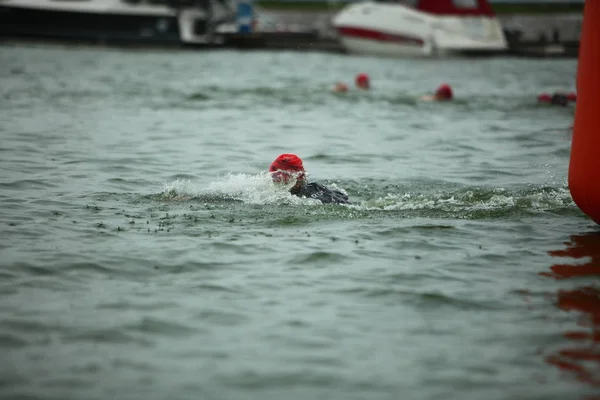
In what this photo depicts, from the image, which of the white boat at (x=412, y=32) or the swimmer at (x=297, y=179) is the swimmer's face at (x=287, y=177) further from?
the white boat at (x=412, y=32)

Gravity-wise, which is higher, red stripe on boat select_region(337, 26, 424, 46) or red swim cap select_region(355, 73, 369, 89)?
red stripe on boat select_region(337, 26, 424, 46)

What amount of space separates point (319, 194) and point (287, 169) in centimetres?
49

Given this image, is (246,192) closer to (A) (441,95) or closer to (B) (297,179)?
(B) (297,179)

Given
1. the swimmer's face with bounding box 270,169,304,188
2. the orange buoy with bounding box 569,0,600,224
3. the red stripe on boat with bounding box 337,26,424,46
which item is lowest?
the swimmer's face with bounding box 270,169,304,188

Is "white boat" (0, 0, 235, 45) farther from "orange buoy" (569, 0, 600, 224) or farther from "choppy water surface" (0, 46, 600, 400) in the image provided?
"orange buoy" (569, 0, 600, 224)

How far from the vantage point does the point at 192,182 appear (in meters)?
12.6

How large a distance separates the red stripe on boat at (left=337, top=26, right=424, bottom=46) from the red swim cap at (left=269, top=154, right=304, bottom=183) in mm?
41204

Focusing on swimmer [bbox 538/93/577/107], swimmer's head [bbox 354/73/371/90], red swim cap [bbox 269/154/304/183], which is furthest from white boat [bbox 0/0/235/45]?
red swim cap [bbox 269/154/304/183]

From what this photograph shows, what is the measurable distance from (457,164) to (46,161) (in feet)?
21.6

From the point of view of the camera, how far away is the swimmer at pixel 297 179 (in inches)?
423

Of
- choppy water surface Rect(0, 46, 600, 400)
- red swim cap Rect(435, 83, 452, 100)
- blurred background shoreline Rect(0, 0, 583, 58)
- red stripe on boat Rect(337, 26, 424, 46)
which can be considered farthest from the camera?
red stripe on boat Rect(337, 26, 424, 46)

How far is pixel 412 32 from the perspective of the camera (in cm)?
5138

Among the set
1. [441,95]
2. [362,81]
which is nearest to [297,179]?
[441,95]

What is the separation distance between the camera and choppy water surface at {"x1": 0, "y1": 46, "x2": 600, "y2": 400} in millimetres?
5859
